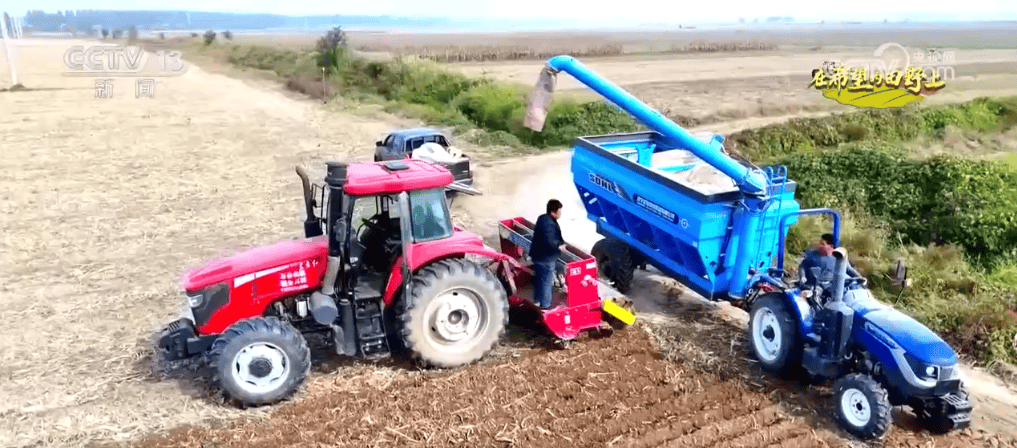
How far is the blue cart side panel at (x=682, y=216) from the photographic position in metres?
8.80

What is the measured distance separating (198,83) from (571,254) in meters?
40.8

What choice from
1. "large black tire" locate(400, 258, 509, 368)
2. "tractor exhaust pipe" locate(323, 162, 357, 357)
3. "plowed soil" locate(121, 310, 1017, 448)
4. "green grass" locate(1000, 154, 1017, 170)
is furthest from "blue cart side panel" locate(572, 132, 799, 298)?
"green grass" locate(1000, 154, 1017, 170)

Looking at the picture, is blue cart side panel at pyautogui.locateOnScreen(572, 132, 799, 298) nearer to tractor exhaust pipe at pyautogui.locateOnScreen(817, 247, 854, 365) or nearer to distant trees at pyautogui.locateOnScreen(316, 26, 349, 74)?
tractor exhaust pipe at pyautogui.locateOnScreen(817, 247, 854, 365)

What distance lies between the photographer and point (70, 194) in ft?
53.1

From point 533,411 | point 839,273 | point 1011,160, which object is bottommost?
point 533,411

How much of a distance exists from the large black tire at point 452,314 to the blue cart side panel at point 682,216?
263cm

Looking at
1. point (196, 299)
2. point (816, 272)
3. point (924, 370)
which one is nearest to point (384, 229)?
point (196, 299)

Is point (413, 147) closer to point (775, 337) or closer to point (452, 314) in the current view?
point (452, 314)

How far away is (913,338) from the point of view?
22.1 ft

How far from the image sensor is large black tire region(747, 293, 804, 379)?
301 inches

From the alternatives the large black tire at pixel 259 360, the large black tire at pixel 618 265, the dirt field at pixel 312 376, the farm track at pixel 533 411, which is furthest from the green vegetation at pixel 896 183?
the large black tire at pixel 259 360

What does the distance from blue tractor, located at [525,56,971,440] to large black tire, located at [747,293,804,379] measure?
1 centimetres

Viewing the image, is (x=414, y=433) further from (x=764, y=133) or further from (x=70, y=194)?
(x=764, y=133)

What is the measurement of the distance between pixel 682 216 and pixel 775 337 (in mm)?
1883
